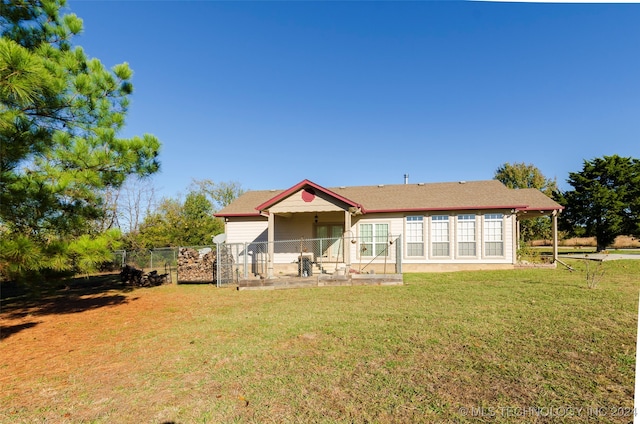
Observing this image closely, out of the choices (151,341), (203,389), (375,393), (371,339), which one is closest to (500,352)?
(371,339)

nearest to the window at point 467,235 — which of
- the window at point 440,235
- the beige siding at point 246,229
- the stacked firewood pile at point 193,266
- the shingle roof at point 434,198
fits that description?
the window at point 440,235

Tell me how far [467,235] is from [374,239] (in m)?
4.54

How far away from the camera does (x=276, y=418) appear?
3256mm

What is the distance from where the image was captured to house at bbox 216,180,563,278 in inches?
569

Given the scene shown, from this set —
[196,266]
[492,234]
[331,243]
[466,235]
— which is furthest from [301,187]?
[492,234]

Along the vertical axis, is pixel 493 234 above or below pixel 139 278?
above

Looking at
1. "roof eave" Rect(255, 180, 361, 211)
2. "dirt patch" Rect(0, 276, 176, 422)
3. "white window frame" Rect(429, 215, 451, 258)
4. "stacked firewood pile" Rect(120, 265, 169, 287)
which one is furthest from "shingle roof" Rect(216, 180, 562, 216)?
"dirt patch" Rect(0, 276, 176, 422)

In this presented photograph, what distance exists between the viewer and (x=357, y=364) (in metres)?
4.54

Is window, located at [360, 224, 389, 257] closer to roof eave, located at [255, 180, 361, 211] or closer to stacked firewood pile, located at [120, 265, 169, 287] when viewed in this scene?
roof eave, located at [255, 180, 361, 211]

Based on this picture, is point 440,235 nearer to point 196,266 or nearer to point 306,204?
point 306,204

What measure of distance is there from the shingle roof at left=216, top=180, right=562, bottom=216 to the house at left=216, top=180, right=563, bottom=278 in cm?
5

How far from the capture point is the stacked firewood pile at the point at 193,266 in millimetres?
15188

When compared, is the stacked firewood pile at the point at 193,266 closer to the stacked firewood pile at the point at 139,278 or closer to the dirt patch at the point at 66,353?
the stacked firewood pile at the point at 139,278

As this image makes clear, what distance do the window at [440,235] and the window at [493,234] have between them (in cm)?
180
